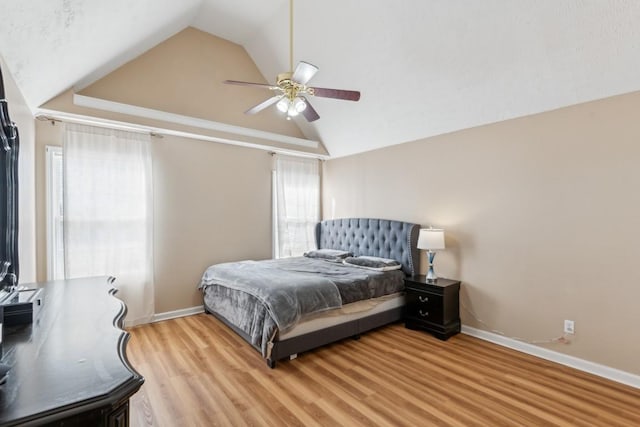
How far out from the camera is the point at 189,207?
436cm

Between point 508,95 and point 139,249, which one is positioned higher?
point 508,95

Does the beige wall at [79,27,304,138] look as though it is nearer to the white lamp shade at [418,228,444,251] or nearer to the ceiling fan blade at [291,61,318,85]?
the ceiling fan blade at [291,61,318,85]

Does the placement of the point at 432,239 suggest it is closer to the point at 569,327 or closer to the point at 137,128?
the point at 569,327

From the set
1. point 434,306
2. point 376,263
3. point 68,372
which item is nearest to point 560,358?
point 434,306

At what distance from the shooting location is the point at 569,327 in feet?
9.73

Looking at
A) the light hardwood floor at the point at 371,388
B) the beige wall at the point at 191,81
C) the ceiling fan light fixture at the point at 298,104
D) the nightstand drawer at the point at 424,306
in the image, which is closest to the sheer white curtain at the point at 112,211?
the beige wall at the point at 191,81

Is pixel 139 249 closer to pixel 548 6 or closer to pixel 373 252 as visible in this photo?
pixel 373 252

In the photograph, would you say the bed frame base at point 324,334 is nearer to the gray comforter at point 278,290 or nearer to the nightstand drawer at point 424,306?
the gray comforter at point 278,290

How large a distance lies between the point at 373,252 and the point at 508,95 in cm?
257

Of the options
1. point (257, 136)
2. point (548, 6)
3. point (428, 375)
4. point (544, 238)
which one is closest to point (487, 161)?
point (544, 238)

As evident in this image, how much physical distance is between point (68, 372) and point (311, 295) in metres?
2.27

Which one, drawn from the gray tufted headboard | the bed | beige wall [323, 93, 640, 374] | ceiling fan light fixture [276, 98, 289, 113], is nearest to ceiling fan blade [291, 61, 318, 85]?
ceiling fan light fixture [276, 98, 289, 113]

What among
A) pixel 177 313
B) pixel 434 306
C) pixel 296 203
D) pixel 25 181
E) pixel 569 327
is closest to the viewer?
pixel 25 181

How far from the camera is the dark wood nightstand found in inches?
139
